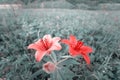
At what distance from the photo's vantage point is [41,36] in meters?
2.62

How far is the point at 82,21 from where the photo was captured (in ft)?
10.7

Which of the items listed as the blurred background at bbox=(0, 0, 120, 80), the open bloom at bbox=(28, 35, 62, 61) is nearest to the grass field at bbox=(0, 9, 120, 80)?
the blurred background at bbox=(0, 0, 120, 80)

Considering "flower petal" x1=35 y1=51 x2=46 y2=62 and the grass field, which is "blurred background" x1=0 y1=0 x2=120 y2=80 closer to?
the grass field

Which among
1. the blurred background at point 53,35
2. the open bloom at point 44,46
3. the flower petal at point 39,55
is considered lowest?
the blurred background at point 53,35

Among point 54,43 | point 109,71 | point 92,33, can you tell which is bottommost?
point 109,71

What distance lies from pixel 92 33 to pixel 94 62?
50cm

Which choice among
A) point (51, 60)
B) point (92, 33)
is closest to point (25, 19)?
point (92, 33)

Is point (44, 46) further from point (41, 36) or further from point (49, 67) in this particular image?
point (41, 36)

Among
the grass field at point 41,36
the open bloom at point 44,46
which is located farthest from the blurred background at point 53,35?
the open bloom at point 44,46

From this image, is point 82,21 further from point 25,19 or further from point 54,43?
point 54,43

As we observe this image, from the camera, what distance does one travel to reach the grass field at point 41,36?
218cm

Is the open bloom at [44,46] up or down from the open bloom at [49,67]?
up

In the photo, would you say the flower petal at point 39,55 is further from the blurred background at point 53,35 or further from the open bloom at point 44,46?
the blurred background at point 53,35

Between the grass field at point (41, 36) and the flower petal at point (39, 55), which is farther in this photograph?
the grass field at point (41, 36)
